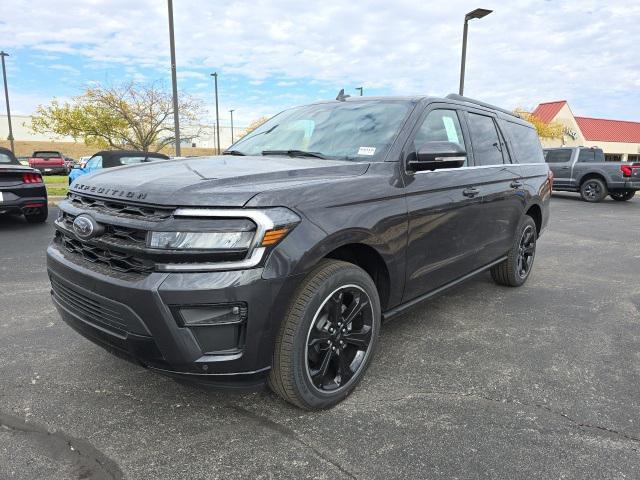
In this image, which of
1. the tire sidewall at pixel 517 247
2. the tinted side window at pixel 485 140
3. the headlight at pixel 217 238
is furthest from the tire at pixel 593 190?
the headlight at pixel 217 238

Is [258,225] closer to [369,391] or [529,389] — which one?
[369,391]

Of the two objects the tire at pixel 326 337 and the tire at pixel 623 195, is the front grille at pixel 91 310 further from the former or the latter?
the tire at pixel 623 195

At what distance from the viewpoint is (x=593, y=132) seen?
157 ft

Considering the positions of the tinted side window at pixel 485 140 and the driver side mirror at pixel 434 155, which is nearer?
the driver side mirror at pixel 434 155

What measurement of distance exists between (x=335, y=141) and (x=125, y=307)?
1.80 meters

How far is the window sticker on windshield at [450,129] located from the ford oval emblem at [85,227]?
8.31ft

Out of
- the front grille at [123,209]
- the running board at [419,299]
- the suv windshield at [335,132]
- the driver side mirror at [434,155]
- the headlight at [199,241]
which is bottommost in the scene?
the running board at [419,299]

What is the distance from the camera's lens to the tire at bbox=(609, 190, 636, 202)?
16105 mm

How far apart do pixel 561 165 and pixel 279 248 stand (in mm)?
17039

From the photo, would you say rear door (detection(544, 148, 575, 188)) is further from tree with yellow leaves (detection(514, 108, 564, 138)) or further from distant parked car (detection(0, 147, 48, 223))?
tree with yellow leaves (detection(514, 108, 564, 138))

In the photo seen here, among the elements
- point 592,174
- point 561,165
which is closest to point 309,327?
point 592,174

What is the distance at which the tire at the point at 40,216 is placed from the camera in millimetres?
8664

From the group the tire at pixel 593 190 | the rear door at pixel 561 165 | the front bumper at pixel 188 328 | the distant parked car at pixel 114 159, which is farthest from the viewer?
the rear door at pixel 561 165

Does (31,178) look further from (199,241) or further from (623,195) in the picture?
(623,195)
